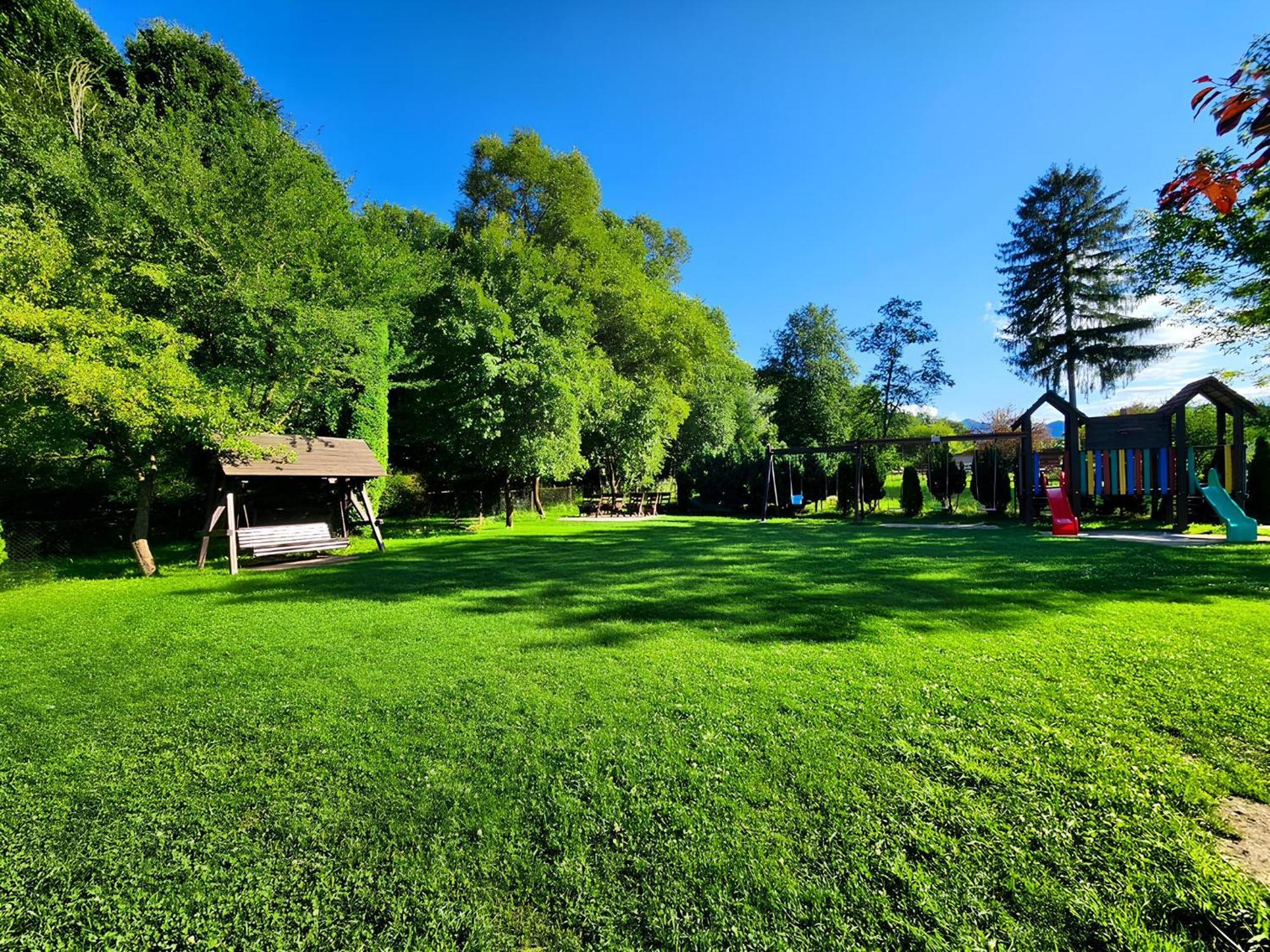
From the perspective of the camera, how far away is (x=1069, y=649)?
14.2ft

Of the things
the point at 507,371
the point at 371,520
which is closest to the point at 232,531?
the point at 371,520

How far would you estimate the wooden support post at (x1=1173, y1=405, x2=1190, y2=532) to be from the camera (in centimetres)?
1267

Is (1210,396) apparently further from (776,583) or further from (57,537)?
(57,537)

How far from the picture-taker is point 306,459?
1229 cm

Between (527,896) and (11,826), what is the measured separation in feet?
8.46

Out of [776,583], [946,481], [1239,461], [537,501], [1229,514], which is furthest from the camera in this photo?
[537,501]

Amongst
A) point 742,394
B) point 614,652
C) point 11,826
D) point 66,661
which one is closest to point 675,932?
point 614,652

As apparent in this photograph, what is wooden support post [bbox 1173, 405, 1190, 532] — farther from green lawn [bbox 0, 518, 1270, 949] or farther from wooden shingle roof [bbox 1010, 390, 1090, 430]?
green lawn [bbox 0, 518, 1270, 949]

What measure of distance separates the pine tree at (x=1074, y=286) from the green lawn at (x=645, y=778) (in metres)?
27.3

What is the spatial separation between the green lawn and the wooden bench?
5.10 metres

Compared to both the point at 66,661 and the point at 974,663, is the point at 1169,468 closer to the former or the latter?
the point at 974,663

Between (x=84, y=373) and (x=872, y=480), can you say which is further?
(x=872, y=480)

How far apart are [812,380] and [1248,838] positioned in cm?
4468

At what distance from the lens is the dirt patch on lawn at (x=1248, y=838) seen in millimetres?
2012
